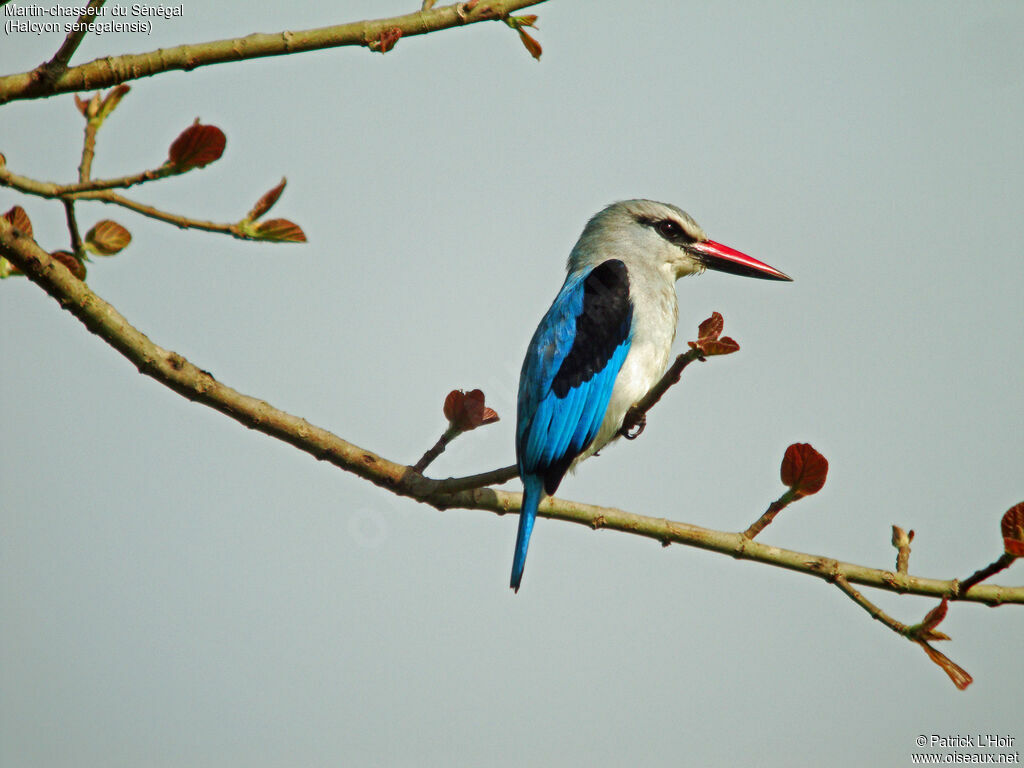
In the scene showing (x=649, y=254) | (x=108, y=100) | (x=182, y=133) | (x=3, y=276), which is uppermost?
(x=649, y=254)

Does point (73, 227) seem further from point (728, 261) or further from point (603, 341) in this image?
point (728, 261)

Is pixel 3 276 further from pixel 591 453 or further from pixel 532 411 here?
pixel 591 453

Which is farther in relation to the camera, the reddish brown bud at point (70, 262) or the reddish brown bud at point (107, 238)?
the reddish brown bud at point (107, 238)

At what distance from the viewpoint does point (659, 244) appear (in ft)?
15.1

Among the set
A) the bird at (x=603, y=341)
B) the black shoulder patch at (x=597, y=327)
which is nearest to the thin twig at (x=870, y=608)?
the bird at (x=603, y=341)

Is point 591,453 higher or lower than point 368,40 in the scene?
lower

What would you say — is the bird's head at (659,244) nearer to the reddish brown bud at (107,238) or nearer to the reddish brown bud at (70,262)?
the reddish brown bud at (107,238)

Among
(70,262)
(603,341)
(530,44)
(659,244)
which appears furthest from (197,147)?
(659,244)

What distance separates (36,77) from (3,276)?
64cm

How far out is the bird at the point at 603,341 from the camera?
363cm

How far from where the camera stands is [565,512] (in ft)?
9.66

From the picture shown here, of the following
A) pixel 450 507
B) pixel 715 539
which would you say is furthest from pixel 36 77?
pixel 715 539

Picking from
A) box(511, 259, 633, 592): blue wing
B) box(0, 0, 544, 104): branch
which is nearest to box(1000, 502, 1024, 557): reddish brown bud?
box(511, 259, 633, 592): blue wing

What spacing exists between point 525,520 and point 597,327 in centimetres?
105
